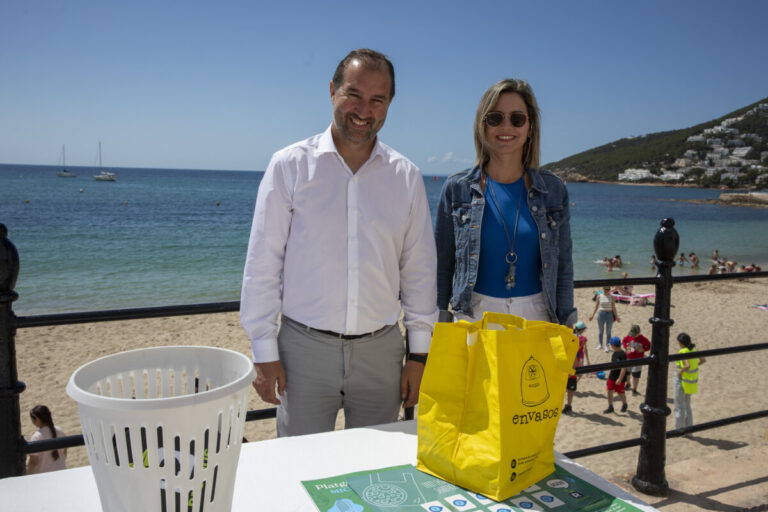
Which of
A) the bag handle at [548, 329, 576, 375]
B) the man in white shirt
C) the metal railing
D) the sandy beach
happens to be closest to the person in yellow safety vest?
the sandy beach

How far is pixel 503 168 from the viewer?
2.27 meters

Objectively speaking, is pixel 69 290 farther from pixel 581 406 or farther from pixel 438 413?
pixel 438 413

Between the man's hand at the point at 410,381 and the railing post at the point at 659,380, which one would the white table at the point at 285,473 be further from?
the railing post at the point at 659,380

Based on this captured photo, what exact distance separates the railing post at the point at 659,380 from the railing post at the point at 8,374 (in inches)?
95.8

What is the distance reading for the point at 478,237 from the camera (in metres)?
2.12

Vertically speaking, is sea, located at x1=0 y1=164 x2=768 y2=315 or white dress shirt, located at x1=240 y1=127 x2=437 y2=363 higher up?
white dress shirt, located at x1=240 y1=127 x2=437 y2=363

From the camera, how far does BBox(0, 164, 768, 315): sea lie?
1916cm

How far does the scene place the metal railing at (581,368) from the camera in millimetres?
1509

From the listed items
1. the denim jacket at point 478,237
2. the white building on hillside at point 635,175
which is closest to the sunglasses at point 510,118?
the denim jacket at point 478,237

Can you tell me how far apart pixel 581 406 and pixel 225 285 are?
15238 millimetres

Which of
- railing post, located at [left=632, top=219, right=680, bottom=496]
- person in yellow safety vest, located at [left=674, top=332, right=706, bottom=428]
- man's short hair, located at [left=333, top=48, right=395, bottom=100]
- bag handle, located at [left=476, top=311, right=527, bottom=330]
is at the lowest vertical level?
person in yellow safety vest, located at [left=674, top=332, right=706, bottom=428]

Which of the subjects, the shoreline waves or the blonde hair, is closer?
the blonde hair

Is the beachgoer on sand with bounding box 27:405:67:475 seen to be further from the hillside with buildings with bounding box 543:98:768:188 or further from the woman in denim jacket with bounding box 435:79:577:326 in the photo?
the hillside with buildings with bounding box 543:98:768:188

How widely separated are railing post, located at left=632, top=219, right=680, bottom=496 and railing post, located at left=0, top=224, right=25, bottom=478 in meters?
2.43
